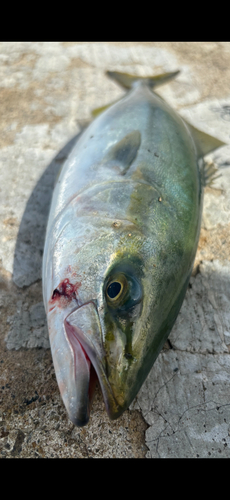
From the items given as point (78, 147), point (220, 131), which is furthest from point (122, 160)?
point (220, 131)

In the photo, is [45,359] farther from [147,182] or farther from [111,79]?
[111,79]

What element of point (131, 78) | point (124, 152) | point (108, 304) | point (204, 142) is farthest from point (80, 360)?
point (131, 78)

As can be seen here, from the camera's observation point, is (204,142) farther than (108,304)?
Yes

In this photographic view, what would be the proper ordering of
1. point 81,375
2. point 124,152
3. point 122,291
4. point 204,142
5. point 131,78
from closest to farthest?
point 81,375 < point 122,291 < point 124,152 < point 204,142 < point 131,78

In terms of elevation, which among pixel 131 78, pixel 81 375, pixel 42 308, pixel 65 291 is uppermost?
pixel 131 78

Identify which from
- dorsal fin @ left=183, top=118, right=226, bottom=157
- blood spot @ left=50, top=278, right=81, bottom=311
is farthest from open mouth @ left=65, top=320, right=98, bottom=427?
dorsal fin @ left=183, top=118, right=226, bottom=157

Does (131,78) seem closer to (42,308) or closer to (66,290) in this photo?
(42,308)

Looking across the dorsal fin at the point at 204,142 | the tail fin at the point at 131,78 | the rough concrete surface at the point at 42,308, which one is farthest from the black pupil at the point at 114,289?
the tail fin at the point at 131,78
